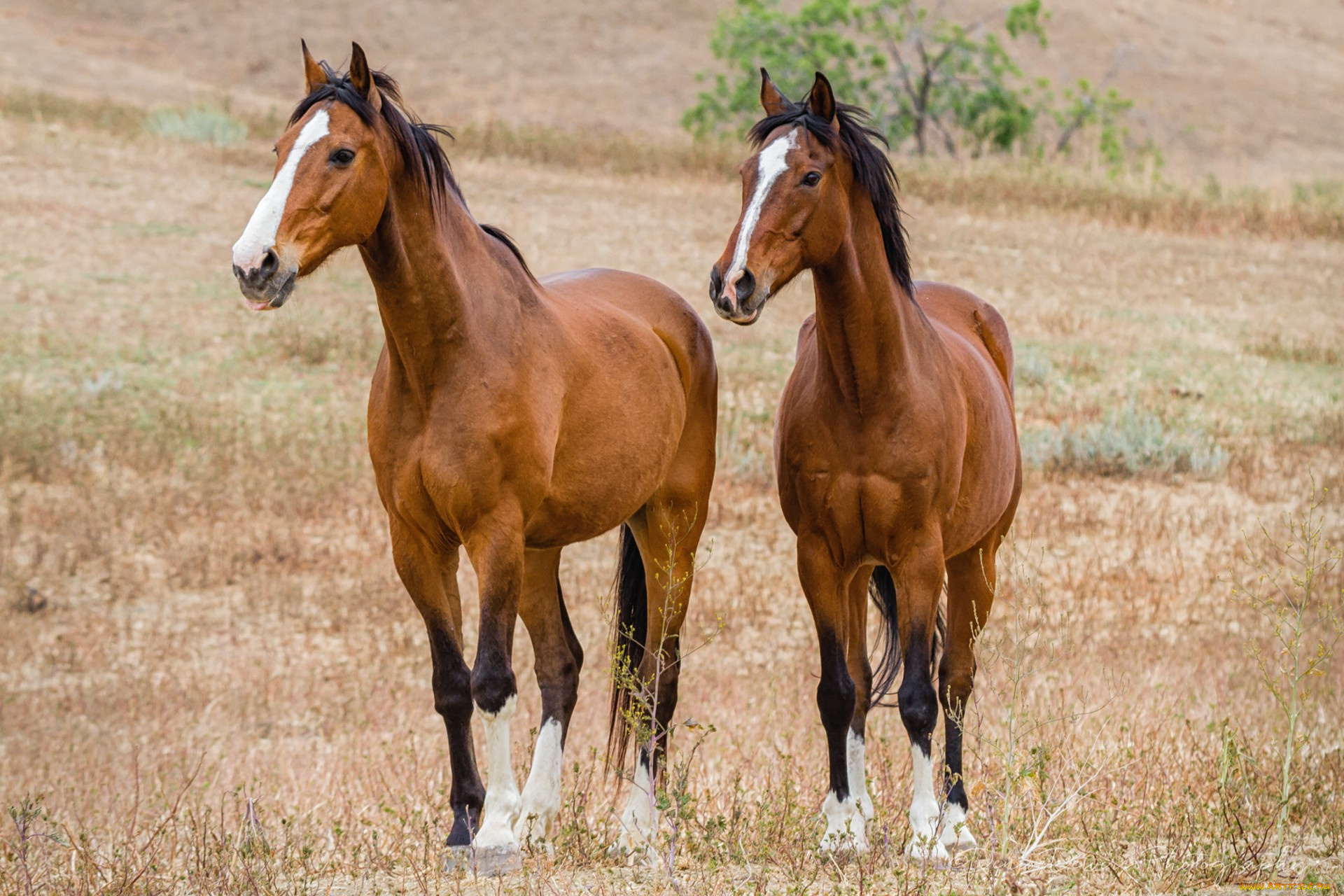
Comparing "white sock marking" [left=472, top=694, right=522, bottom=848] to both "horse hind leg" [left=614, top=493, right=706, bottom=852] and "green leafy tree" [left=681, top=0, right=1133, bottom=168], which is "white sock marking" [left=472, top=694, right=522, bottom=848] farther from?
"green leafy tree" [left=681, top=0, right=1133, bottom=168]

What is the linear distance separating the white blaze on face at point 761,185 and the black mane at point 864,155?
3.8 inches

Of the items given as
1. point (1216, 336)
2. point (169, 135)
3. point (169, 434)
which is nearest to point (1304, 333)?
point (1216, 336)

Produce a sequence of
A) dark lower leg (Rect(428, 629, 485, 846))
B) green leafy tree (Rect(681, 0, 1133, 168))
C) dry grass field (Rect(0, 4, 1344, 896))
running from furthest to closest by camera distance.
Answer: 1. green leafy tree (Rect(681, 0, 1133, 168))
2. dry grass field (Rect(0, 4, 1344, 896))
3. dark lower leg (Rect(428, 629, 485, 846))

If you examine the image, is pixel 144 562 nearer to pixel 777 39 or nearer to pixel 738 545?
pixel 738 545

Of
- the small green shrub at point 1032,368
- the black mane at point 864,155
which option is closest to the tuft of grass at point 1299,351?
the small green shrub at point 1032,368

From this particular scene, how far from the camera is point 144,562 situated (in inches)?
405

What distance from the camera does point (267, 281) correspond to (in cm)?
394

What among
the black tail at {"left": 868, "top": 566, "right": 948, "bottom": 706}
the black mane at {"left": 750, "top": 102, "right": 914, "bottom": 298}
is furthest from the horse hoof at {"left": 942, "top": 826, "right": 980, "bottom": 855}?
the black mane at {"left": 750, "top": 102, "right": 914, "bottom": 298}

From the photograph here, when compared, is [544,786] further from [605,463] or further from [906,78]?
[906,78]

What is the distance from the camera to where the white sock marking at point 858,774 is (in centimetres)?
518

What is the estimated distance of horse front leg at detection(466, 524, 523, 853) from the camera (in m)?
4.52

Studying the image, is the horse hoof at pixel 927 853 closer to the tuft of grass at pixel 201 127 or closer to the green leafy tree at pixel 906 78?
the tuft of grass at pixel 201 127

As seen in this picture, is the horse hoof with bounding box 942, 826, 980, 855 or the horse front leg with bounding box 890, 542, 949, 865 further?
the horse hoof with bounding box 942, 826, 980, 855

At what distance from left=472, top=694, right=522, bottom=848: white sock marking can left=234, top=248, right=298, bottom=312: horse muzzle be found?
5.04ft
